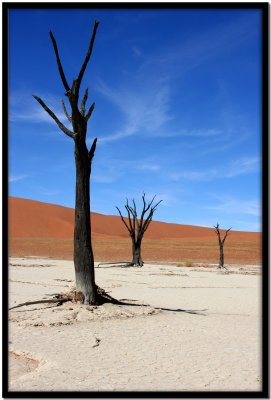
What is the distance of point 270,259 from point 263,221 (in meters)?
0.27

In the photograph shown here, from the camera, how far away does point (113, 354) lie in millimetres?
6164

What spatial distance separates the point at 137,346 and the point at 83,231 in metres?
3.85

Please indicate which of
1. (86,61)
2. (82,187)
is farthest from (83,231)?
(86,61)

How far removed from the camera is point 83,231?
1012 cm

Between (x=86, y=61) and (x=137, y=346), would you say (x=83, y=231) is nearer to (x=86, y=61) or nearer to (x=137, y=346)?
(x=86, y=61)

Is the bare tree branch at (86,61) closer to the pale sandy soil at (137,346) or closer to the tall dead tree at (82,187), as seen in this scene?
the tall dead tree at (82,187)

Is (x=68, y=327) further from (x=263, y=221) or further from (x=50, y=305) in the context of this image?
(x=263, y=221)

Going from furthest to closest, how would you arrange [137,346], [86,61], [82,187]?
[82,187], [86,61], [137,346]

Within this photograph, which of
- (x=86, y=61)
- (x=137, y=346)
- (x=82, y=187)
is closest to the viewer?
(x=137, y=346)

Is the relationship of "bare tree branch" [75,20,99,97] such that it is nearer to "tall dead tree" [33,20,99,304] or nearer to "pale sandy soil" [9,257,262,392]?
"tall dead tree" [33,20,99,304]

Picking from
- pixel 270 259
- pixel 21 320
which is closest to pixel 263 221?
Result: pixel 270 259

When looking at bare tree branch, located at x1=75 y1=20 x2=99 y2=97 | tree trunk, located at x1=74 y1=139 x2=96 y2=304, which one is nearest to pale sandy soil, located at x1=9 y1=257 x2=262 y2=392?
tree trunk, located at x1=74 y1=139 x2=96 y2=304

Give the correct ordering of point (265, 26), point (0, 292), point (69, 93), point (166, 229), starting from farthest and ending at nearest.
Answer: point (166, 229)
point (69, 93)
point (265, 26)
point (0, 292)

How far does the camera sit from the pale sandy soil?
4.91 metres
